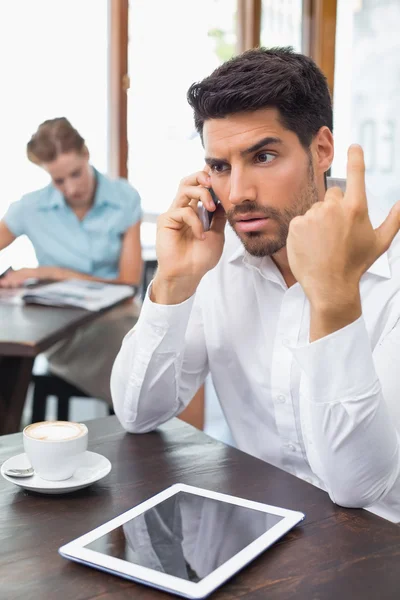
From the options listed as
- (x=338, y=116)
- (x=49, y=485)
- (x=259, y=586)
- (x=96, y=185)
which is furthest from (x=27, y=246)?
(x=259, y=586)

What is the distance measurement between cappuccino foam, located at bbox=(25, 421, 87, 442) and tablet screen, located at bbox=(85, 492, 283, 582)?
181 millimetres

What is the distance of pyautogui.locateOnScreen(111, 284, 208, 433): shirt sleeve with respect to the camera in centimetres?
131

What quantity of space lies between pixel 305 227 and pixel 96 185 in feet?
8.44

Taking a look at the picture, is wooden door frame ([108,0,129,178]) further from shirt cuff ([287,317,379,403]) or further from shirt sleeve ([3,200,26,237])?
shirt cuff ([287,317,379,403])

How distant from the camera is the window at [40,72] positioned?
3.88m

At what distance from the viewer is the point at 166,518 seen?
876mm

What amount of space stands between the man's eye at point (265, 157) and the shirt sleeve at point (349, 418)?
0.53 m

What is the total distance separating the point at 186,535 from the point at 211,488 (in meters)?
0.17

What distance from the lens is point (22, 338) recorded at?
196 cm

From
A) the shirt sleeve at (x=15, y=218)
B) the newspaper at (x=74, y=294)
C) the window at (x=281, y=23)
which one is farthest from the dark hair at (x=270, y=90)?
the window at (x=281, y=23)

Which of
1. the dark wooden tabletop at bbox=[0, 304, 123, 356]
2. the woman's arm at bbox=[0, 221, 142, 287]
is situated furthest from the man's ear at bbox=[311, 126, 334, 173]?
the woman's arm at bbox=[0, 221, 142, 287]

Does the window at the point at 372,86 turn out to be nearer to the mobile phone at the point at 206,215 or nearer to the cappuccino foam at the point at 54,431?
the mobile phone at the point at 206,215

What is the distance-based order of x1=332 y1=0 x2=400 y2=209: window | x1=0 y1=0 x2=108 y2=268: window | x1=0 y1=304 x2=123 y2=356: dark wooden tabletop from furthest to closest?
x1=332 y1=0 x2=400 y2=209: window → x1=0 y1=0 x2=108 y2=268: window → x1=0 y1=304 x2=123 y2=356: dark wooden tabletop

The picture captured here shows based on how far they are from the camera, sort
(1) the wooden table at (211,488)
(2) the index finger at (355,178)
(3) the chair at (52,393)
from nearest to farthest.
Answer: (1) the wooden table at (211,488), (2) the index finger at (355,178), (3) the chair at (52,393)
